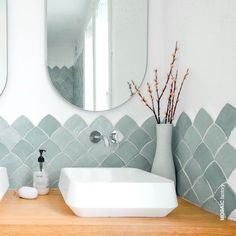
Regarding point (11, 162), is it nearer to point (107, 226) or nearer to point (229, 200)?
point (107, 226)

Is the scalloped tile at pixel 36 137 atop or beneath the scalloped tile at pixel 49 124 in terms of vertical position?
beneath

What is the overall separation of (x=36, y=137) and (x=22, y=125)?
0.10 m

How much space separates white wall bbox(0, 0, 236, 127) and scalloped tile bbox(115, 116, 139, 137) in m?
0.03

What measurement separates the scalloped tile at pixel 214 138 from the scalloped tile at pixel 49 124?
0.84 metres

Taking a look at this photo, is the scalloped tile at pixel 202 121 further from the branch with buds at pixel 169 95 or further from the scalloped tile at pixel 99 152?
the scalloped tile at pixel 99 152

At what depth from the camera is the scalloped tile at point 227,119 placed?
145 centimetres

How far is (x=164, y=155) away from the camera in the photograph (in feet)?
6.55

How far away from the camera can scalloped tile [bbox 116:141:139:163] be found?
218 centimetres

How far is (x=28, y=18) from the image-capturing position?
2.14 m

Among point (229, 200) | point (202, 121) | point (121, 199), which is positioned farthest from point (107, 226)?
point (202, 121)

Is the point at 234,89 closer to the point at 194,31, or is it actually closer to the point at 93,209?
the point at 194,31

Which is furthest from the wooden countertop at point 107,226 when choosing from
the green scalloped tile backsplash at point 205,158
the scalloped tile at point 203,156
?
the scalloped tile at point 203,156

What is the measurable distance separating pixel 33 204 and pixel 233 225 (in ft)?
2.71

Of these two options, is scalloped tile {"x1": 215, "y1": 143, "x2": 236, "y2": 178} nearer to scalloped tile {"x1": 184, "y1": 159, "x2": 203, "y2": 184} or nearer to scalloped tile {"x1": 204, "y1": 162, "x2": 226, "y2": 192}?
scalloped tile {"x1": 204, "y1": 162, "x2": 226, "y2": 192}
